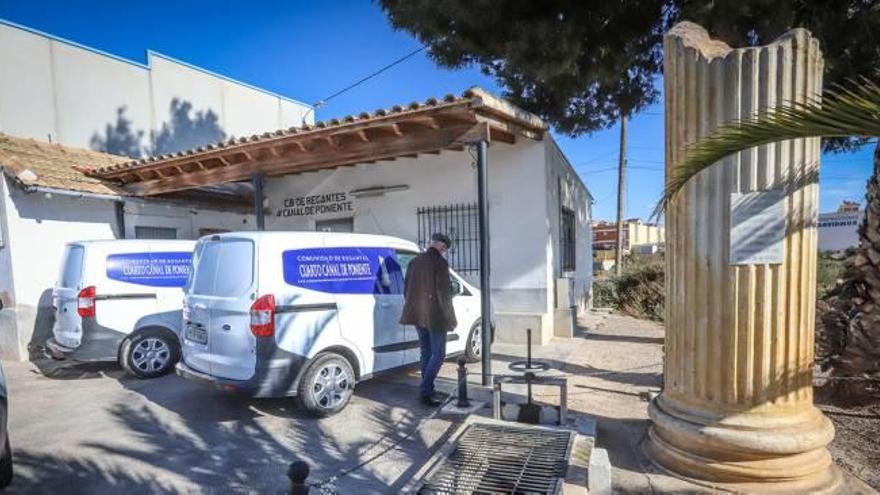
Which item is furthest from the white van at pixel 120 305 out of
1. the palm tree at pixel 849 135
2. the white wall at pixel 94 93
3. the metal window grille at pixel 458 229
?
the white wall at pixel 94 93

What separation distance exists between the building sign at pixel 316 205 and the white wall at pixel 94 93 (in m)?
6.92

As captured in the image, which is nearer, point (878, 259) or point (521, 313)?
point (878, 259)

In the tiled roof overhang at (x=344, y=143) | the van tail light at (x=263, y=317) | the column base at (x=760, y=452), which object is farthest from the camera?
the tiled roof overhang at (x=344, y=143)

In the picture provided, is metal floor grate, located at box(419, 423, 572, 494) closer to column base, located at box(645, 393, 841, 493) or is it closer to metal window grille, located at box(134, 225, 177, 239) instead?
column base, located at box(645, 393, 841, 493)

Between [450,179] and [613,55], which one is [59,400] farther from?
[613,55]

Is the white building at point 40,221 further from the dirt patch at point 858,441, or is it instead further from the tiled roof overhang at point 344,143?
the dirt patch at point 858,441

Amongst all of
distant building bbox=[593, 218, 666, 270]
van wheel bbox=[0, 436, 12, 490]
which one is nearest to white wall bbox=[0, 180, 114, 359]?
van wheel bbox=[0, 436, 12, 490]

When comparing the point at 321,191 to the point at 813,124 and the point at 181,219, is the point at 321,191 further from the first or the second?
the point at 813,124

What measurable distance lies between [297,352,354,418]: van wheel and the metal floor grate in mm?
1505

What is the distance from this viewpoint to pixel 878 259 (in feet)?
13.7

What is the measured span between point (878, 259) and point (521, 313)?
15.6ft

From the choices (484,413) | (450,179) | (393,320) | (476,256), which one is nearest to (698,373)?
(484,413)

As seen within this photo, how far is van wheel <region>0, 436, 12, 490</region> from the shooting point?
351cm

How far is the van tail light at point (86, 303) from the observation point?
20.6 feet
